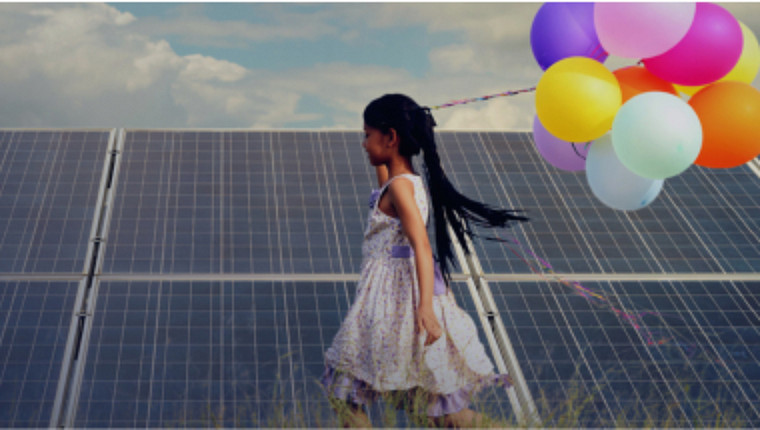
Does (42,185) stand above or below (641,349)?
above

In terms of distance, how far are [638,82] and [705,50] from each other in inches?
15.4

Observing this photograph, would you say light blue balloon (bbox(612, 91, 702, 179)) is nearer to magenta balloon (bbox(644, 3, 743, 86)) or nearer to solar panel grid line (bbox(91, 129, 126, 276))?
magenta balloon (bbox(644, 3, 743, 86))

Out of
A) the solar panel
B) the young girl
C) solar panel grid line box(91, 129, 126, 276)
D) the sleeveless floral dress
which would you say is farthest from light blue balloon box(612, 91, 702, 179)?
solar panel grid line box(91, 129, 126, 276)

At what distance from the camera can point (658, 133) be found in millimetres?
3676

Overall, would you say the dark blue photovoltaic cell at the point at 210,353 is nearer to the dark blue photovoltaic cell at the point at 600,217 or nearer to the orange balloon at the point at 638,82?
the dark blue photovoltaic cell at the point at 600,217

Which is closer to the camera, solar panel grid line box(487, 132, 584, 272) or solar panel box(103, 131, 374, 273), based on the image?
solar panel box(103, 131, 374, 273)

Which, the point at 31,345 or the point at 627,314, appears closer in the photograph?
the point at 31,345

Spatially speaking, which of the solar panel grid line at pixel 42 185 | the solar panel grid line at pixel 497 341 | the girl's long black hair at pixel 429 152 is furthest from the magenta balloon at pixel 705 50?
the solar panel grid line at pixel 42 185

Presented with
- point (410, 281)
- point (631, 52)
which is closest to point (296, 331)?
point (410, 281)

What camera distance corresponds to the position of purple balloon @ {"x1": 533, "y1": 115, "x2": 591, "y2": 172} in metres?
4.53

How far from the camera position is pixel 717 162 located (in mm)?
4051

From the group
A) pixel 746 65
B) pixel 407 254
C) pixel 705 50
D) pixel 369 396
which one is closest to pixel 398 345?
pixel 369 396

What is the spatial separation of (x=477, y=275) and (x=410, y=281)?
2.39 metres

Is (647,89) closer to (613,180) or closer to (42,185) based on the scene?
(613,180)
